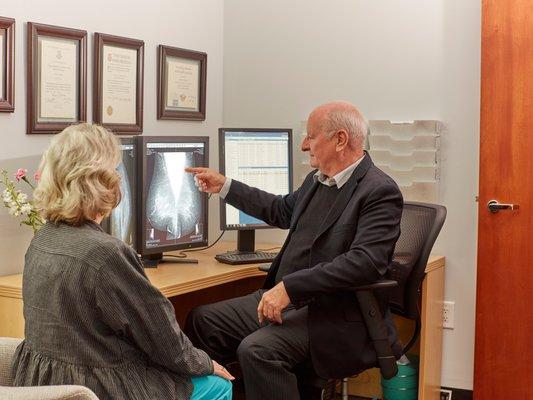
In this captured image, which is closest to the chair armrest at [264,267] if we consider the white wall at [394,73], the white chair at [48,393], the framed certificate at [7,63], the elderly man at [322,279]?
the elderly man at [322,279]

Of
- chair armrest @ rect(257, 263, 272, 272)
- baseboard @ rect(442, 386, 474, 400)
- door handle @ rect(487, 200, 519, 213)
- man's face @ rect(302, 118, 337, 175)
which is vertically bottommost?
baseboard @ rect(442, 386, 474, 400)

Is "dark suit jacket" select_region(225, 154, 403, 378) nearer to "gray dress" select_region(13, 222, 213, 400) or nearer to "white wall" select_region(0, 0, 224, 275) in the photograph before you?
"gray dress" select_region(13, 222, 213, 400)

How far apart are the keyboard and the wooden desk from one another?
30 mm

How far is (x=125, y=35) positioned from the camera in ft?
10.9

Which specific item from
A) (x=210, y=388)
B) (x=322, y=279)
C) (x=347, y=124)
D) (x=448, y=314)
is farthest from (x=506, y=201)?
(x=210, y=388)

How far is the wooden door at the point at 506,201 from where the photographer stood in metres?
3.35

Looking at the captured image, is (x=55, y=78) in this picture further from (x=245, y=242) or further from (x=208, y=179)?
(x=245, y=242)

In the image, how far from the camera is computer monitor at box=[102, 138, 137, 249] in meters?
2.98

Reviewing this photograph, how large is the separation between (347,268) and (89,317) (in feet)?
2.98

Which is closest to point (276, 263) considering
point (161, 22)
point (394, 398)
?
point (394, 398)

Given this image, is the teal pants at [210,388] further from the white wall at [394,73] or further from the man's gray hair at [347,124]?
the white wall at [394,73]

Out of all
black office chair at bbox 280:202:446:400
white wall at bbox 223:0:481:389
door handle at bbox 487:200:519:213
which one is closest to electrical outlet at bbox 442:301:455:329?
white wall at bbox 223:0:481:389

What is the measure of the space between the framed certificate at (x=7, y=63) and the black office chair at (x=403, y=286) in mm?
1287

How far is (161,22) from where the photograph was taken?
11.6 feet
